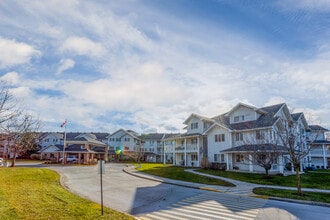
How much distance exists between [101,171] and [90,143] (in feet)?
172

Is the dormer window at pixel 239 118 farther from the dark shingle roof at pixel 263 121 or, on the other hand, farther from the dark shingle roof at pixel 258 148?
the dark shingle roof at pixel 258 148

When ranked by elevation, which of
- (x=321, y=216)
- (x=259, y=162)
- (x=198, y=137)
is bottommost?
(x=321, y=216)

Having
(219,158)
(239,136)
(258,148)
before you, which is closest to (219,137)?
(219,158)

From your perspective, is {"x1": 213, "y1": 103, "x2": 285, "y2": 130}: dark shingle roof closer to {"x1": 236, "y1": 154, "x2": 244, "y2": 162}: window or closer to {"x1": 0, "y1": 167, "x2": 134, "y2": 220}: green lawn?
{"x1": 236, "y1": 154, "x2": 244, "y2": 162}: window

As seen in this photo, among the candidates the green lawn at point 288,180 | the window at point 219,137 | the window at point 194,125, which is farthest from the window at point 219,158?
the green lawn at point 288,180

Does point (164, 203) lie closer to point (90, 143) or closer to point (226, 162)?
point (226, 162)

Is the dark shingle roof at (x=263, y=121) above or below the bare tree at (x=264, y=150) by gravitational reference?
above

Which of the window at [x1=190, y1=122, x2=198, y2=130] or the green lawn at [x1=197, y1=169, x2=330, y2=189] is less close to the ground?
the window at [x1=190, y1=122, x2=198, y2=130]

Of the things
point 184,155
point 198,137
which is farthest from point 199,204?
point 184,155

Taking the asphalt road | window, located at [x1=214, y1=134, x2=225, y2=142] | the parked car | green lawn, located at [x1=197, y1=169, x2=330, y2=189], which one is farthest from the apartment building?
the parked car

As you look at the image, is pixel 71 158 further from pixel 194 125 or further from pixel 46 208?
Answer: pixel 46 208

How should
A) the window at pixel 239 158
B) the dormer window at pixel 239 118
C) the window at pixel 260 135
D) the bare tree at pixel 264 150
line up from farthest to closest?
the dormer window at pixel 239 118 → the window at pixel 239 158 → the window at pixel 260 135 → the bare tree at pixel 264 150

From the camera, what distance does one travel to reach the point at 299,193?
16.5 m

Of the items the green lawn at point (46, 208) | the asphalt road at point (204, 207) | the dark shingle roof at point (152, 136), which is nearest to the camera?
the green lawn at point (46, 208)
